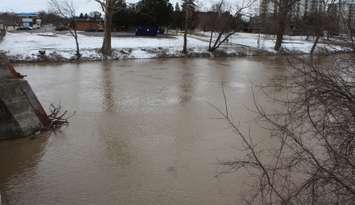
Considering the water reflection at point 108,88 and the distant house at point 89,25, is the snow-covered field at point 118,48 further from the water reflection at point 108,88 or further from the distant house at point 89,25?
the distant house at point 89,25

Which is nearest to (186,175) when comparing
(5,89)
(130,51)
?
(5,89)

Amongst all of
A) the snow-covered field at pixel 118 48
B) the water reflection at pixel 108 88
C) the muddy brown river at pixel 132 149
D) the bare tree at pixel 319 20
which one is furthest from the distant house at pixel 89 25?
the bare tree at pixel 319 20

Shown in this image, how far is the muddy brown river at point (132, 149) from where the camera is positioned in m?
8.34

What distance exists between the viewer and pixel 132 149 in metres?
10.8

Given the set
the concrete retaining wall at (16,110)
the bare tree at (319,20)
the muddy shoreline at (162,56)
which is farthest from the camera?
the muddy shoreline at (162,56)

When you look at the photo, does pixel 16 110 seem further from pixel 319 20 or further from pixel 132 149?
pixel 319 20

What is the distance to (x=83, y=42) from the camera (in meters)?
38.7

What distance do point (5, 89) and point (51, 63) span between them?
18245mm

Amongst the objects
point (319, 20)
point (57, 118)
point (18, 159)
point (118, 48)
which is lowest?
point (18, 159)

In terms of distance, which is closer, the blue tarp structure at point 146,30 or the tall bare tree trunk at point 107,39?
the tall bare tree trunk at point 107,39

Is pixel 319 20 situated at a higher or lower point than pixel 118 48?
higher

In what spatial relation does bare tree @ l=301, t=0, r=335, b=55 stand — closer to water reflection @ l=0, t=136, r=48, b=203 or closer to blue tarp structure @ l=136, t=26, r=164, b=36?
water reflection @ l=0, t=136, r=48, b=203

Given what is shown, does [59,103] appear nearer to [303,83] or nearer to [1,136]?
[1,136]

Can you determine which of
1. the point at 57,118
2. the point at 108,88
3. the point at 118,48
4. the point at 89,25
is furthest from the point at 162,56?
the point at 89,25
